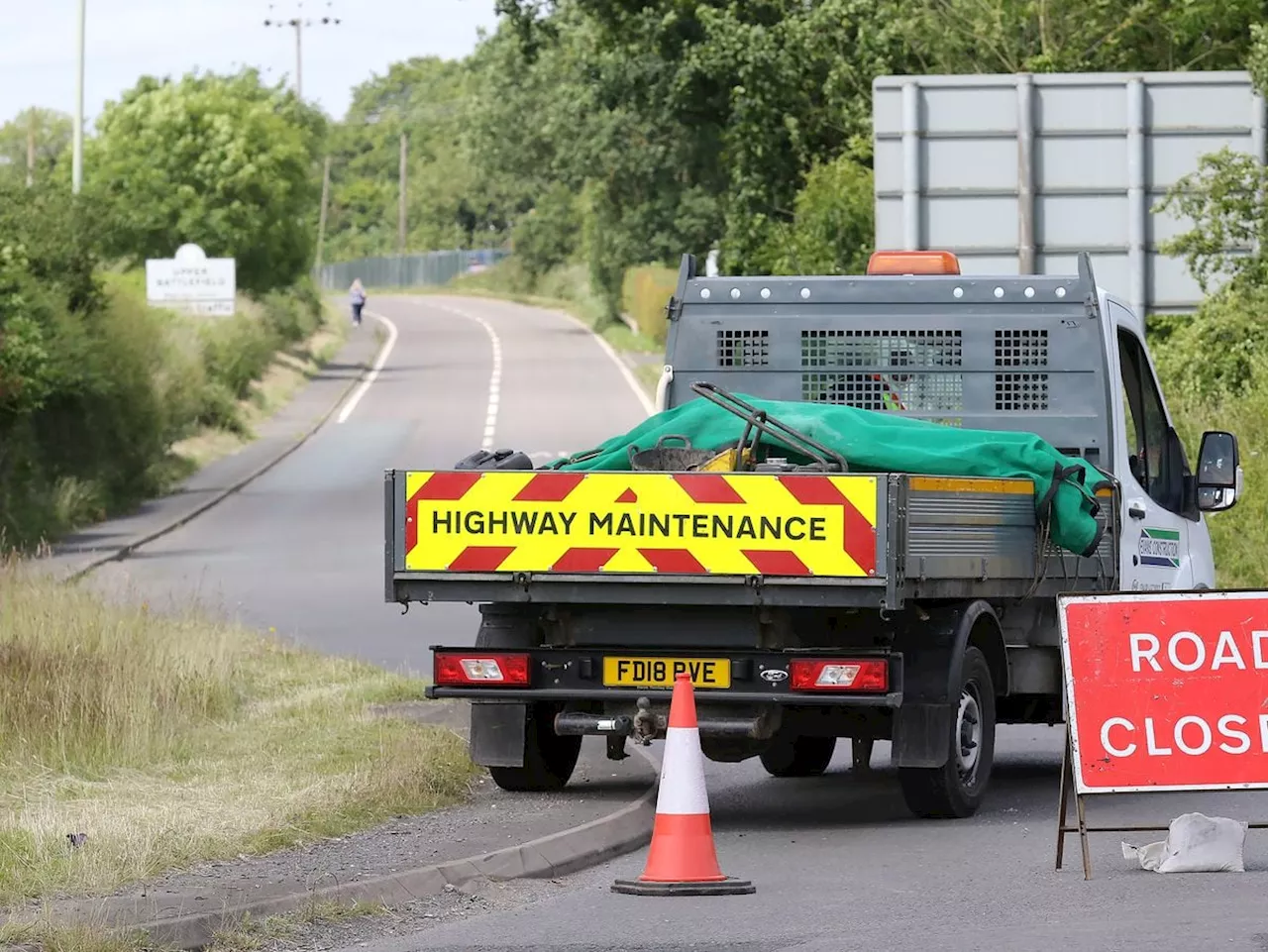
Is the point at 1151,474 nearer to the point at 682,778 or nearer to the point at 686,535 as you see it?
the point at 686,535

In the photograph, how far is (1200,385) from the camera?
22828 mm

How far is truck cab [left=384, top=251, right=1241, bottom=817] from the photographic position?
9586 millimetres

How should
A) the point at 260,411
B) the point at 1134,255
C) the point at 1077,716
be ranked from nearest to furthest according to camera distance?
the point at 1077,716 → the point at 1134,255 → the point at 260,411

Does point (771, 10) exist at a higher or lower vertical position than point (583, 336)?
higher

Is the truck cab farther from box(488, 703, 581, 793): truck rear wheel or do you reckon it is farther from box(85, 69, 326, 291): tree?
box(85, 69, 326, 291): tree

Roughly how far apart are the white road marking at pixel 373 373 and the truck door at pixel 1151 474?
36182 mm

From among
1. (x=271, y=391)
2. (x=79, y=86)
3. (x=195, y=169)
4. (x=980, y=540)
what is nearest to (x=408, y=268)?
(x=195, y=169)

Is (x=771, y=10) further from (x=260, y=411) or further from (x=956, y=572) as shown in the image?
(x=956, y=572)

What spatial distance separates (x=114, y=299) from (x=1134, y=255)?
716 inches

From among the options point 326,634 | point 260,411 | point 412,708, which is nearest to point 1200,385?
point 326,634

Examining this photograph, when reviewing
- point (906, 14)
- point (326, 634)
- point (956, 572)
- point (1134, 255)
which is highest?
→ point (906, 14)

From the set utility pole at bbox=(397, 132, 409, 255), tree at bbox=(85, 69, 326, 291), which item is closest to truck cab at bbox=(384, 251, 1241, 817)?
tree at bbox=(85, 69, 326, 291)

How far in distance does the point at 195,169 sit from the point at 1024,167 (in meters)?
35.1

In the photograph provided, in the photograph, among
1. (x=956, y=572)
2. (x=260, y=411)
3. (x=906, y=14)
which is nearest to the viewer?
(x=956, y=572)
